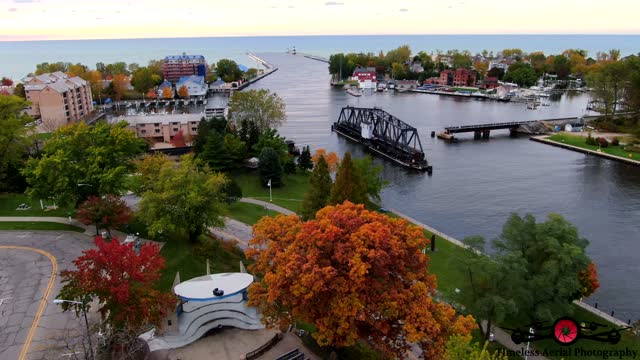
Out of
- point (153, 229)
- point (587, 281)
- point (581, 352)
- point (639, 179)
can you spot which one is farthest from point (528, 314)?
point (639, 179)

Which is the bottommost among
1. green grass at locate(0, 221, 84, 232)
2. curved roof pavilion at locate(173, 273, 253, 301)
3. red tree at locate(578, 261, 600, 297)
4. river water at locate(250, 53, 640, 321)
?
river water at locate(250, 53, 640, 321)

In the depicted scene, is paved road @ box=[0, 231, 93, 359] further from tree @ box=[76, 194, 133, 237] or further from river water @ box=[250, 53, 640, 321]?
river water @ box=[250, 53, 640, 321]

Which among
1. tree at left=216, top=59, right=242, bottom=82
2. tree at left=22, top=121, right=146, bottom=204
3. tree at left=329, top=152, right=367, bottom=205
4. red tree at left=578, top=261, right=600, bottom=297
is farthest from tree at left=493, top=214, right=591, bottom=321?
tree at left=216, top=59, right=242, bottom=82

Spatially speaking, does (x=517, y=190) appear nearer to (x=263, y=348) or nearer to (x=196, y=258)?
(x=196, y=258)

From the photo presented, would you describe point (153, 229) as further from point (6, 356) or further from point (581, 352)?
point (581, 352)

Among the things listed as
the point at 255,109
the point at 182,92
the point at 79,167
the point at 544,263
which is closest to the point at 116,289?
the point at 79,167
